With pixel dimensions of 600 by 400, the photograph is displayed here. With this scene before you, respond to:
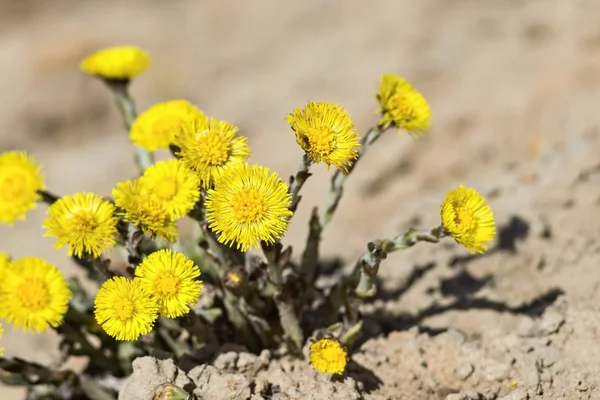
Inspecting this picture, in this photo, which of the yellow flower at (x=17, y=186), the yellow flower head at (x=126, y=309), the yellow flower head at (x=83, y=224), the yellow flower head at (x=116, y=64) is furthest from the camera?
the yellow flower head at (x=116, y=64)

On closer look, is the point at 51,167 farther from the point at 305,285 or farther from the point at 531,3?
the point at 531,3

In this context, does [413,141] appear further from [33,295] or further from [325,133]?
[33,295]

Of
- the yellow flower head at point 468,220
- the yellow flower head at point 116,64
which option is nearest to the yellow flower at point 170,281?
the yellow flower head at point 468,220

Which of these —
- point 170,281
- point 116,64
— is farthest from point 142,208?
point 116,64

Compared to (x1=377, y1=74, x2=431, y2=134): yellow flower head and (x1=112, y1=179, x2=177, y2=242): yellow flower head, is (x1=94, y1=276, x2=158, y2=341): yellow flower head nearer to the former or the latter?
(x1=112, y1=179, x2=177, y2=242): yellow flower head

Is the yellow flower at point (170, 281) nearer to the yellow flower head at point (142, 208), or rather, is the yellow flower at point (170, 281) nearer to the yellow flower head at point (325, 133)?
the yellow flower head at point (142, 208)
